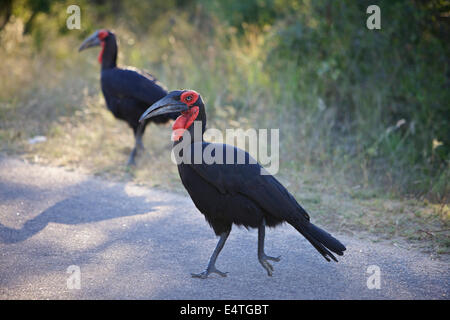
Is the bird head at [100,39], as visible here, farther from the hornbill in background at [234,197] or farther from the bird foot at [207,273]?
the bird foot at [207,273]

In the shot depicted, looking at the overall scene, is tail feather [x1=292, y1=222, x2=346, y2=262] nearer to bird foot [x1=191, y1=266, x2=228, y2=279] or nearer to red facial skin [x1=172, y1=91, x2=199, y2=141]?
bird foot [x1=191, y1=266, x2=228, y2=279]

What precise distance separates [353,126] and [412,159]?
4.24ft

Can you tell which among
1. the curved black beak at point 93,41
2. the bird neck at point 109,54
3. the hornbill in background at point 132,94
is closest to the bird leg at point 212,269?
the hornbill in background at point 132,94

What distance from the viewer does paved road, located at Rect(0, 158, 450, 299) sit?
3.49 m

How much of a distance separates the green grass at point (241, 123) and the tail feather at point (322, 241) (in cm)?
117

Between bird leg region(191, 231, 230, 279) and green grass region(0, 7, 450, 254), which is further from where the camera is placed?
green grass region(0, 7, 450, 254)

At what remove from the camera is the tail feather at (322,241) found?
3555mm

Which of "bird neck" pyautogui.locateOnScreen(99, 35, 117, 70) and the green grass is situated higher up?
"bird neck" pyautogui.locateOnScreen(99, 35, 117, 70)

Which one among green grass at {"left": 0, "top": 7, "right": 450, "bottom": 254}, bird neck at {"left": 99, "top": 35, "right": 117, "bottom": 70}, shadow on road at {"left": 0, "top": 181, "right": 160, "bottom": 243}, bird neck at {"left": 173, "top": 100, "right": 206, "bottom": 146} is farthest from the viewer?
bird neck at {"left": 99, "top": 35, "right": 117, "bottom": 70}

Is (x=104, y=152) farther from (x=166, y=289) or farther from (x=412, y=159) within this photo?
(x=412, y=159)

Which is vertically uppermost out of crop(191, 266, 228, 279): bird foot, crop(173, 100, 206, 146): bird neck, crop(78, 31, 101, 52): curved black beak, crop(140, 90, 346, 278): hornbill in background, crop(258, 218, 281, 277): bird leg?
crop(78, 31, 101, 52): curved black beak

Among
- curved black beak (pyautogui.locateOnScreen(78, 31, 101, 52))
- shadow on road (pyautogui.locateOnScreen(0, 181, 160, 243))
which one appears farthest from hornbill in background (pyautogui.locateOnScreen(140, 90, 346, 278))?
curved black beak (pyautogui.locateOnScreen(78, 31, 101, 52))

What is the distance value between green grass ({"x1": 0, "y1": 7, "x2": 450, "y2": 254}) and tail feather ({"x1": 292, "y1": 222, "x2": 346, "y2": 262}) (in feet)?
3.83

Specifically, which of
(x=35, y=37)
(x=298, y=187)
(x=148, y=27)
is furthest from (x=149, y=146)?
(x=148, y=27)
